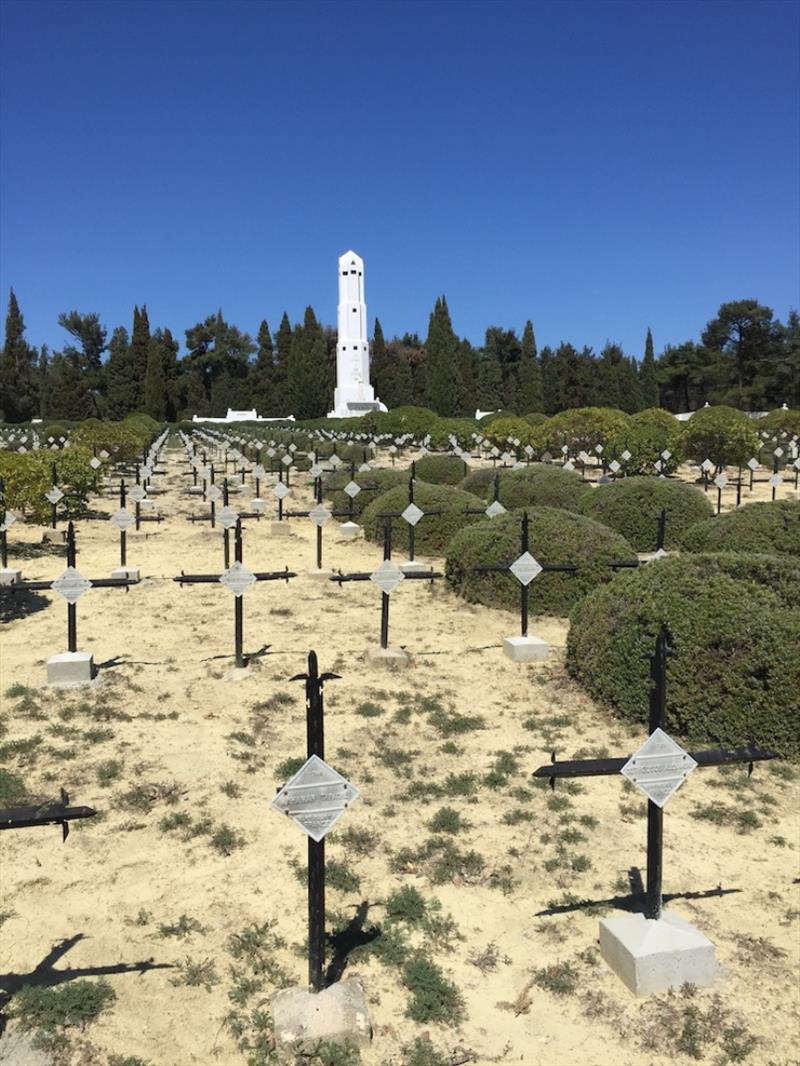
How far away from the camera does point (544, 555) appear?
9.36 metres

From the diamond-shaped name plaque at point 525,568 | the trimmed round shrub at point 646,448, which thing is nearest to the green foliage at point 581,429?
the trimmed round shrub at point 646,448

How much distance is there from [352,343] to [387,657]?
57469 millimetres

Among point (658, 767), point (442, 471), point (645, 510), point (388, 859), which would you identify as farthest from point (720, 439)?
point (658, 767)

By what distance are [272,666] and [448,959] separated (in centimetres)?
441

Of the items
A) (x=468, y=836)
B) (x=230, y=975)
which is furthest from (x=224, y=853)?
(x=468, y=836)

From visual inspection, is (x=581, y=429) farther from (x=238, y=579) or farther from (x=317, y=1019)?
(x=317, y=1019)

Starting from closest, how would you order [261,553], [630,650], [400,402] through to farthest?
[630,650] < [261,553] < [400,402]

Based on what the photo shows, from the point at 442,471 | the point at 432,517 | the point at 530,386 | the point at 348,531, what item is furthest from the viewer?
the point at 530,386

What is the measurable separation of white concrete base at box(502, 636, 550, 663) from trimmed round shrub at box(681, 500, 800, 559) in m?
2.93

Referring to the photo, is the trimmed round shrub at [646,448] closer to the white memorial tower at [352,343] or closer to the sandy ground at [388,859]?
the sandy ground at [388,859]

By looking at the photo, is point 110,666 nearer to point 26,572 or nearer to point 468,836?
point 468,836

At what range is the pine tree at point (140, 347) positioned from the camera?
75.0 meters

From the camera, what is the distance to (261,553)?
1400cm

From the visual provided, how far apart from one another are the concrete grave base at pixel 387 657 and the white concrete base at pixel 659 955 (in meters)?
4.25
